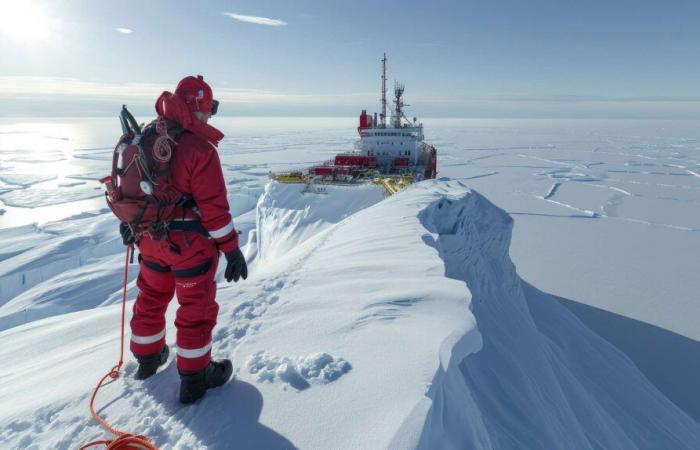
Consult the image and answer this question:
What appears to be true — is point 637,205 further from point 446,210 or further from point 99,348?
point 99,348

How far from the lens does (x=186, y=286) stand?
215 centimetres

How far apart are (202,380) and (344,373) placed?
2.67 ft

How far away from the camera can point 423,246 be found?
444 cm

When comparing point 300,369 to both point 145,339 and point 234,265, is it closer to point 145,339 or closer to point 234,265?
point 234,265

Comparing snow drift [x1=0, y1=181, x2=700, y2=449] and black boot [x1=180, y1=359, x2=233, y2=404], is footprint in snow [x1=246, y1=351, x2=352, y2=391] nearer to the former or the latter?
snow drift [x1=0, y1=181, x2=700, y2=449]

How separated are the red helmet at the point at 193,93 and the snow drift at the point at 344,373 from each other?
1.60 m

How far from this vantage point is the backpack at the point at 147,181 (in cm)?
205

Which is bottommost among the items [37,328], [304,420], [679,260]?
[679,260]

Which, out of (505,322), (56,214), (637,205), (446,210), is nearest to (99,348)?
(505,322)

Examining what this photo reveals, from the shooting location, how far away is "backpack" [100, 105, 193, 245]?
205cm

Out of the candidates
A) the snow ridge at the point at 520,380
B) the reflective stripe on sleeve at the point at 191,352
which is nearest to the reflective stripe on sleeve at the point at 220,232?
the reflective stripe on sleeve at the point at 191,352

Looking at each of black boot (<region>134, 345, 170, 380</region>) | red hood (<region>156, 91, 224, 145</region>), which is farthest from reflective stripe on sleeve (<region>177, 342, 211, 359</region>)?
red hood (<region>156, 91, 224, 145</region>)

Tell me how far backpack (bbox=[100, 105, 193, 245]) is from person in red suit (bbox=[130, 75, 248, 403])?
0.15 feet

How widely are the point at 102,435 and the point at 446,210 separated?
21.6 ft
